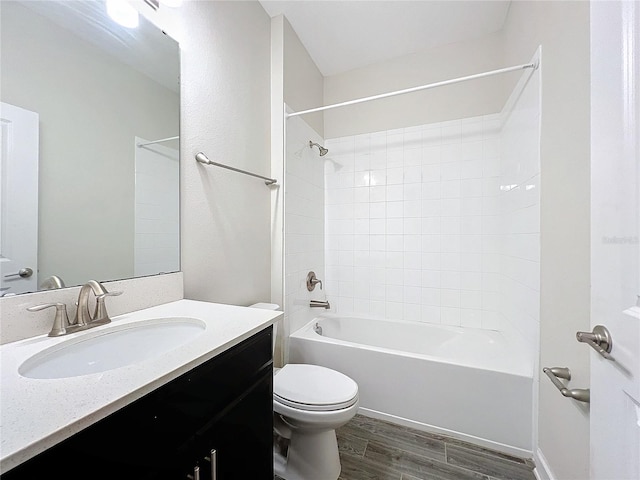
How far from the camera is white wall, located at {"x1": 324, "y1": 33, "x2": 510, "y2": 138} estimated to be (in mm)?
2061

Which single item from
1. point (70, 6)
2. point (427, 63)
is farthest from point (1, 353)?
point (427, 63)

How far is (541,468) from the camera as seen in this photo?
126 cm

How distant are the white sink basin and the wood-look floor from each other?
110cm

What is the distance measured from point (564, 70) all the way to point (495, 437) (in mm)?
1851

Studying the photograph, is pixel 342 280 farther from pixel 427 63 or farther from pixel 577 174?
pixel 427 63

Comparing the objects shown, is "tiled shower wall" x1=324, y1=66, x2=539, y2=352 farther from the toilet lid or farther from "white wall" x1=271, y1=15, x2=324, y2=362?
the toilet lid

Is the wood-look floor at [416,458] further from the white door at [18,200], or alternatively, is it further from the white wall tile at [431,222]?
the white door at [18,200]

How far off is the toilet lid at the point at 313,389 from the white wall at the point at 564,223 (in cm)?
89

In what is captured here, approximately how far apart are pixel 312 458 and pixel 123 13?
2.08m

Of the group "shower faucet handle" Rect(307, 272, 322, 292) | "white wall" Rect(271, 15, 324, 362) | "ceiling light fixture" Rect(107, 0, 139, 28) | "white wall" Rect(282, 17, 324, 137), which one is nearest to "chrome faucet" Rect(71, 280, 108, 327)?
"ceiling light fixture" Rect(107, 0, 139, 28)

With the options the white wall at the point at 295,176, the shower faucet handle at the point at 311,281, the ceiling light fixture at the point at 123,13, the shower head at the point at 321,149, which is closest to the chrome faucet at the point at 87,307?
the ceiling light fixture at the point at 123,13

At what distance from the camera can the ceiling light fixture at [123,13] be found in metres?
0.98

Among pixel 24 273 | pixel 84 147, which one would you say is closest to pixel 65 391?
pixel 24 273

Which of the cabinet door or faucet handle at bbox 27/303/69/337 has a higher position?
faucet handle at bbox 27/303/69/337
